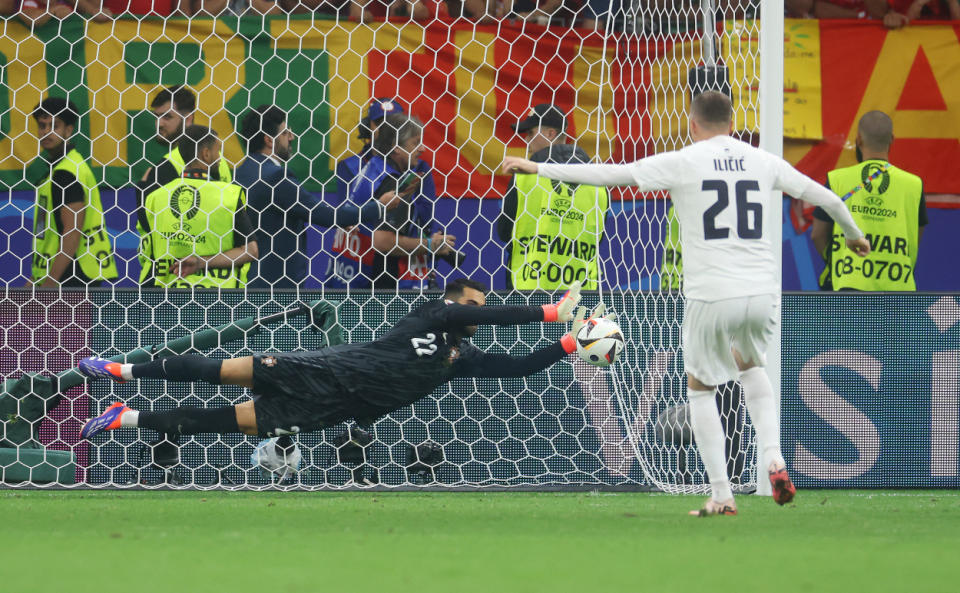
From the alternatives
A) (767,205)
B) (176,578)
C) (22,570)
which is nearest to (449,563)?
(176,578)

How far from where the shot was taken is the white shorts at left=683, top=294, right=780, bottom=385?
5.22m

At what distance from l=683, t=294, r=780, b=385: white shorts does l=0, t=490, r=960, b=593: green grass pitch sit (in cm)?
57

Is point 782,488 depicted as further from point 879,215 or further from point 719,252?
point 879,215

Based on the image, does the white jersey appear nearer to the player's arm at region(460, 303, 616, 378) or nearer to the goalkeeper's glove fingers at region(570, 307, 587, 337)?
the goalkeeper's glove fingers at region(570, 307, 587, 337)

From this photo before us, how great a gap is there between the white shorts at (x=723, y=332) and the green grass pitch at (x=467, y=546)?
1.88ft

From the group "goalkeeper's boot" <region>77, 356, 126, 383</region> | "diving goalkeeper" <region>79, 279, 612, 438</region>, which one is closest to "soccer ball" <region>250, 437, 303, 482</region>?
"diving goalkeeper" <region>79, 279, 612, 438</region>

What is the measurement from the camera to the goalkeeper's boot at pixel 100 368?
6422mm

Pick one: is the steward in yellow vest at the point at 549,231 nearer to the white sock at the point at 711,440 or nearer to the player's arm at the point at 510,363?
the player's arm at the point at 510,363

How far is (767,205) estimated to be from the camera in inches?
211

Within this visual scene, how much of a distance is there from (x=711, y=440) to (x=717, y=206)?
91 centimetres

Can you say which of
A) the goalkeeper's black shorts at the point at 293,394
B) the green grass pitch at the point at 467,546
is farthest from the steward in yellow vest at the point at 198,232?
the green grass pitch at the point at 467,546

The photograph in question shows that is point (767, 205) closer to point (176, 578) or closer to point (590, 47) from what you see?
point (176, 578)

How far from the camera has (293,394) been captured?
6430 mm

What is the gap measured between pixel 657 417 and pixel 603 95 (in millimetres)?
2737
